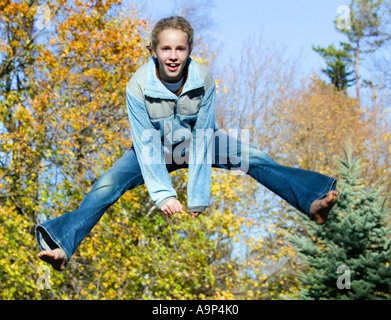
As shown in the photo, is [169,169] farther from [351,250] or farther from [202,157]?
[351,250]

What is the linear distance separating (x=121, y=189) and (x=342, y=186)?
6.34 m

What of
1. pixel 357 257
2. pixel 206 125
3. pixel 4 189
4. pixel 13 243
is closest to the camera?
pixel 206 125

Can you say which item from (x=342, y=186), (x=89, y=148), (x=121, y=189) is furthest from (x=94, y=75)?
(x=121, y=189)

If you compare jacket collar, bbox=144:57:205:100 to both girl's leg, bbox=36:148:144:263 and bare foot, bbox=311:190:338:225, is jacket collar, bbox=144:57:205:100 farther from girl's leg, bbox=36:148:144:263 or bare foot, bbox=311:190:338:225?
bare foot, bbox=311:190:338:225

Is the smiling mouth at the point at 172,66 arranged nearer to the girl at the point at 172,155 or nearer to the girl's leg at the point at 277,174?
the girl at the point at 172,155

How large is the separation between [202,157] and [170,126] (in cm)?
29

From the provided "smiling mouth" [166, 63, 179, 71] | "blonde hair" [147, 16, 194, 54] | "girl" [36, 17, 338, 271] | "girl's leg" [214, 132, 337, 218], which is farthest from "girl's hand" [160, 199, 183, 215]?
"blonde hair" [147, 16, 194, 54]

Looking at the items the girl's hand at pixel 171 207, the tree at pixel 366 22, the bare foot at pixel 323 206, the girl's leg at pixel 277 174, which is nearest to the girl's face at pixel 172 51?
the girl's leg at pixel 277 174

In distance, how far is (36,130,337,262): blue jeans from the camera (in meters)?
3.25

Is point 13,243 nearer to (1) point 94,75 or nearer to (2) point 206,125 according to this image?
(1) point 94,75

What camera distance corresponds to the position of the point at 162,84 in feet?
10.9

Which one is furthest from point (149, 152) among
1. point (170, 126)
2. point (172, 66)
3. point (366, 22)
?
point (366, 22)

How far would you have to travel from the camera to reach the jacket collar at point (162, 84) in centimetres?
328
